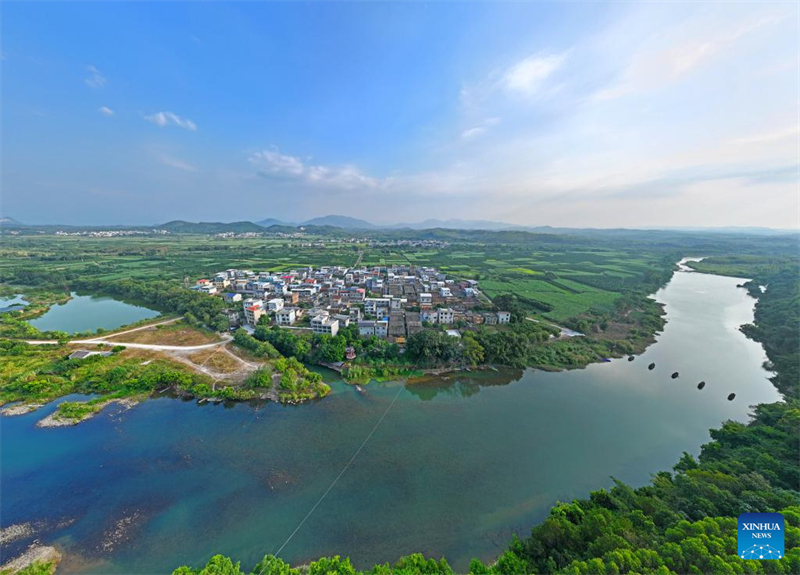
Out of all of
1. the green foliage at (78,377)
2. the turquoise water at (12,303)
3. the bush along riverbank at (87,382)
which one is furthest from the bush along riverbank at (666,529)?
the turquoise water at (12,303)

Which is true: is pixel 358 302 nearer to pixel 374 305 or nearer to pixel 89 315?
pixel 374 305

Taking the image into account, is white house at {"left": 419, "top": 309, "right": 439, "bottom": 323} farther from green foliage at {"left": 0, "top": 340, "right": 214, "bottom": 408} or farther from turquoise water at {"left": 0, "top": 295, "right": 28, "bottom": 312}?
turquoise water at {"left": 0, "top": 295, "right": 28, "bottom": 312}

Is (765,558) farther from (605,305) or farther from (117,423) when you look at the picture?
(605,305)

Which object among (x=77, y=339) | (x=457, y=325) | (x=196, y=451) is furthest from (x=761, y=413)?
(x=77, y=339)

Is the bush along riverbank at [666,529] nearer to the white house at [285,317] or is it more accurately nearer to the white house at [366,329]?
the white house at [366,329]

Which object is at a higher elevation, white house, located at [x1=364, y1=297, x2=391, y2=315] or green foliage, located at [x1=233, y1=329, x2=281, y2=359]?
white house, located at [x1=364, y1=297, x2=391, y2=315]

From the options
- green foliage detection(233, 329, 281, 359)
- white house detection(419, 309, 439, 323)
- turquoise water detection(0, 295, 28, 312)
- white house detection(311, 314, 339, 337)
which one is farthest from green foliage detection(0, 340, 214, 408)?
turquoise water detection(0, 295, 28, 312)
